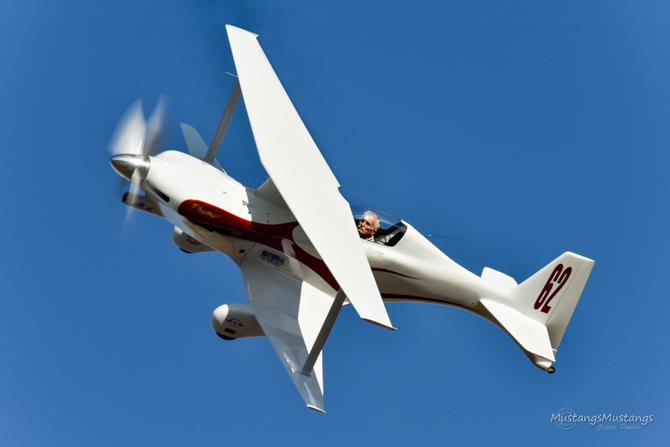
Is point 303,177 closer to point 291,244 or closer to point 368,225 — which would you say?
point 291,244

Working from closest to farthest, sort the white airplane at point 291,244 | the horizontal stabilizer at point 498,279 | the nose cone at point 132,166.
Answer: the white airplane at point 291,244
the nose cone at point 132,166
the horizontal stabilizer at point 498,279

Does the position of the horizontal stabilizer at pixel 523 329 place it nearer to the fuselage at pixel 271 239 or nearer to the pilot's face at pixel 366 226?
the fuselage at pixel 271 239

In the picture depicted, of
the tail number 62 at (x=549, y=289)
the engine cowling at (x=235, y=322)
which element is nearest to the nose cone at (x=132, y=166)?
the engine cowling at (x=235, y=322)

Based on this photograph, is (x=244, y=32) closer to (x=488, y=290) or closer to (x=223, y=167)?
(x=223, y=167)

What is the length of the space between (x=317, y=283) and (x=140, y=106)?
215 inches

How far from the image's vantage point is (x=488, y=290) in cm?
1662

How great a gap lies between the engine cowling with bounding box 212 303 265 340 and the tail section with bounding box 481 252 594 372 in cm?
522

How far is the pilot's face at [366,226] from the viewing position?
51.9 feet

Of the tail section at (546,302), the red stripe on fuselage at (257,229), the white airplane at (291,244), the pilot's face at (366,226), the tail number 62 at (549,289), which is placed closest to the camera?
the white airplane at (291,244)

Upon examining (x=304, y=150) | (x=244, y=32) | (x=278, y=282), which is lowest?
(x=278, y=282)

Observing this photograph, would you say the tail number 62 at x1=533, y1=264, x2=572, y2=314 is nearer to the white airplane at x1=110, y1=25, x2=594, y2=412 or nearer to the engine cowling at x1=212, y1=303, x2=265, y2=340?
the white airplane at x1=110, y1=25, x2=594, y2=412

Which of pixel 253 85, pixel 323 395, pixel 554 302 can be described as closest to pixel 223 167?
pixel 253 85

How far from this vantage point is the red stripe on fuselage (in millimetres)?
14973

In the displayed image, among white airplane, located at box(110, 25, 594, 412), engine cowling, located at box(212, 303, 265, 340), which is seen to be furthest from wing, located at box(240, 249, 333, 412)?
engine cowling, located at box(212, 303, 265, 340)
